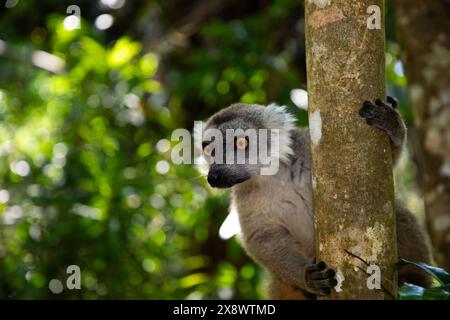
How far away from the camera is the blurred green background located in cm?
662

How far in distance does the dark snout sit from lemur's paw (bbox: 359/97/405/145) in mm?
1360

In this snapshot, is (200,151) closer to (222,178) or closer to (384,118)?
(222,178)

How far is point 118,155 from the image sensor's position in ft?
23.0

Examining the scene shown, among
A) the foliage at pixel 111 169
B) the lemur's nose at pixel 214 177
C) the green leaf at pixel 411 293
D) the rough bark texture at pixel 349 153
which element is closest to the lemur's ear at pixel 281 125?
the lemur's nose at pixel 214 177

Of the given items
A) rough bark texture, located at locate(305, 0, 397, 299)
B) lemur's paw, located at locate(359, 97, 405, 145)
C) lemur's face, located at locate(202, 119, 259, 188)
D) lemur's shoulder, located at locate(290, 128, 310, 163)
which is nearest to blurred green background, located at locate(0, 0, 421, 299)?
lemur's shoulder, located at locate(290, 128, 310, 163)

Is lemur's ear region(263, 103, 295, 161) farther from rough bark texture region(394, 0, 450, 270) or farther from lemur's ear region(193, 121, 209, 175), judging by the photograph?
rough bark texture region(394, 0, 450, 270)

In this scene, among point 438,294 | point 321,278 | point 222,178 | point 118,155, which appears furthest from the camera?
point 118,155

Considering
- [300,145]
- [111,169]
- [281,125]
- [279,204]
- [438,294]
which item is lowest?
[438,294]

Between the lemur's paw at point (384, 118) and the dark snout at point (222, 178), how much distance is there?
136 cm

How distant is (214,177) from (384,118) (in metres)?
1.61

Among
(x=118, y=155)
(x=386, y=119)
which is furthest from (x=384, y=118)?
(x=118, y=155)

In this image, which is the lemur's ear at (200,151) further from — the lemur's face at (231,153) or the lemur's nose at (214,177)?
the lemur's nose at (214,177)

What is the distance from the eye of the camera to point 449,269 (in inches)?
207
